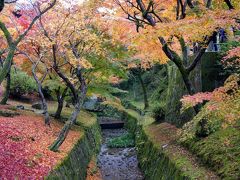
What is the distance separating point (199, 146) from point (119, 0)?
7838 millimetres

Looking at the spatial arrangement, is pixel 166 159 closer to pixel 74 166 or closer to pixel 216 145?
pixel 216 145

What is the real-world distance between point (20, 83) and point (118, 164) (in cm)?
1215

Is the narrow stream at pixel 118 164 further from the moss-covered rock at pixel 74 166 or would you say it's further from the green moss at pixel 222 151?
the green moss at pixel 222 151

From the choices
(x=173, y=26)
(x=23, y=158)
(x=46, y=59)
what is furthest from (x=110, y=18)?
(x=23, y=158)

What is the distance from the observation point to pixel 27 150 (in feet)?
38.8

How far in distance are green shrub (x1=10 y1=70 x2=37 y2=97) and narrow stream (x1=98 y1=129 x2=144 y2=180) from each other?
8.28 meters

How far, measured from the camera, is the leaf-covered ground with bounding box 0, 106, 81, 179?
974 centimetres

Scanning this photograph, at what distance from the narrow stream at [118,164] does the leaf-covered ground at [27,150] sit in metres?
3.15

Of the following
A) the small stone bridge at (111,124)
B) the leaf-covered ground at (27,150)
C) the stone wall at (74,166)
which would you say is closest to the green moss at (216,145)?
the stone wall at (74,166)

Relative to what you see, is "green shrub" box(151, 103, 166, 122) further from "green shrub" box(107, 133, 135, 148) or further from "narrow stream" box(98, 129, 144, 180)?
"green shrub" box(107, 133, 135, 148)

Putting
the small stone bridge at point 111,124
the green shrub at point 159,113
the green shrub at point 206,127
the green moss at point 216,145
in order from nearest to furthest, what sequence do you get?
the green moss at point 216,145 < the green shrub at point 206,127 < the green shrub at point 159,113 < the small stone bridge at point 111,124

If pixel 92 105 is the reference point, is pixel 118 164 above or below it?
below

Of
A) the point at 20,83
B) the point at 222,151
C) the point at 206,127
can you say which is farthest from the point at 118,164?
the point at 20,83

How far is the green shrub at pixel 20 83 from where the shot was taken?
26.9 meters
